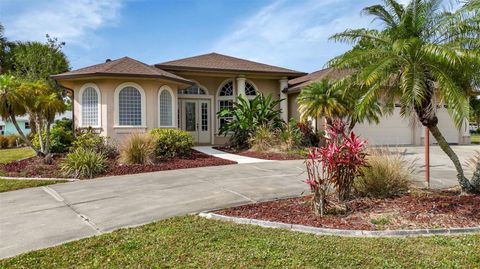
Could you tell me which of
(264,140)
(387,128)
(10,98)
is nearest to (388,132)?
(387,128)

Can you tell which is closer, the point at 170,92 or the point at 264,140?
the point at 264,140

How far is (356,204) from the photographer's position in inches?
251

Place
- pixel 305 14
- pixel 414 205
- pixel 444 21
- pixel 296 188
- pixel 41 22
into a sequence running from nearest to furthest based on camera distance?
pixel 414 205 < pixel 444 21 < pixel 296 188 < pixel 305 14 < pixel 41 22

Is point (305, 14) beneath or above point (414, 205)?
above

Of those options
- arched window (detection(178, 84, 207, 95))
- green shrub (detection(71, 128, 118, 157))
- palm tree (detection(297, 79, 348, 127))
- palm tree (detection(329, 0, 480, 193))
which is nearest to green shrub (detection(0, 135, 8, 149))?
arched window (detection(178, 84, 207, 95))

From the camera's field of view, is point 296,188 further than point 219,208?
Yes

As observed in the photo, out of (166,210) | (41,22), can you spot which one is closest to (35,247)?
(166,210)

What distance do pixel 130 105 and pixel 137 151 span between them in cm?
451

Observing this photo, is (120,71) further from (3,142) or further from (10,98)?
(3,142)

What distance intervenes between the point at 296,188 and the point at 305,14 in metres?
6.91

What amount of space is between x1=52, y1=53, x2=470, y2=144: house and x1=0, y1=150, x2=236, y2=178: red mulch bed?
3.31 m

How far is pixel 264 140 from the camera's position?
16.1m

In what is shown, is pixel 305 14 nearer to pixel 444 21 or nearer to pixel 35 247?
pixel 444 21

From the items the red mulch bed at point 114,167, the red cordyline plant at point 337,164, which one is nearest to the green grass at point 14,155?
the red mulch bed at point 114,167
